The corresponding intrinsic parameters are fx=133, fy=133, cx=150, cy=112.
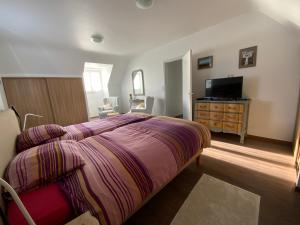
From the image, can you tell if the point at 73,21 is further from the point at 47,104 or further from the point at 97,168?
the point at 97,168

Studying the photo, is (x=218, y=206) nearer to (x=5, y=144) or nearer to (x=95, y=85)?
(x=5, y=144)

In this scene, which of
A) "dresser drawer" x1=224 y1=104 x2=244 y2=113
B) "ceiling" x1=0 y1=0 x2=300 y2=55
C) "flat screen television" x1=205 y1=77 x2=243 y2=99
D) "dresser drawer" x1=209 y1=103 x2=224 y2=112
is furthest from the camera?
"dresser drawer" x1=209 y1=103 x2=224 y2=112

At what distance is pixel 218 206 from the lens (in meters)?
1.36

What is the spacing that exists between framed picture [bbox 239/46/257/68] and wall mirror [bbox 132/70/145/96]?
3044mm

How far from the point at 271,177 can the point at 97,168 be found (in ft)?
7.04

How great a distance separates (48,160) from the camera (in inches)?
37.7

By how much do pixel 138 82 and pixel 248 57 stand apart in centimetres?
340

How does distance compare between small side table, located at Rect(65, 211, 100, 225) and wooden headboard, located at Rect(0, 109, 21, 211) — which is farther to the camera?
wooden headboard, located at Rect(0, 109, 21, 211)

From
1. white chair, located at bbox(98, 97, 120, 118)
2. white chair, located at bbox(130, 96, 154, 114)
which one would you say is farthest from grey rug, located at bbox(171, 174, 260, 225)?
white chair, located at bbox(98, 97, 120, 118)

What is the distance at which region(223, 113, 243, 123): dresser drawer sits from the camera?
2601 millimetres

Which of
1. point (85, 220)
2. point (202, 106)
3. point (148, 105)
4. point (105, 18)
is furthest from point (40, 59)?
point (202, 106)

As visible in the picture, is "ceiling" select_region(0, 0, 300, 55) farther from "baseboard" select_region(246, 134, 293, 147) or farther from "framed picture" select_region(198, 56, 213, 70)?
"baseboard" select_region(246, 134, 293, 147)

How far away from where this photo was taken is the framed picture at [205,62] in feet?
10.4

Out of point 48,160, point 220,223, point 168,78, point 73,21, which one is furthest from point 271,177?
point 73,21
